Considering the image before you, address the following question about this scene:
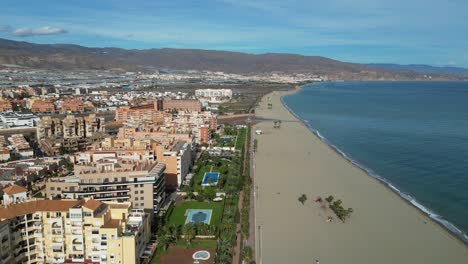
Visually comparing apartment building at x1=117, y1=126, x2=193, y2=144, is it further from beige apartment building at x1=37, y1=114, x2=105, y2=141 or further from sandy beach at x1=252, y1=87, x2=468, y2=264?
beige apartment building at x1=37, y1=114, x2=105, y2=141

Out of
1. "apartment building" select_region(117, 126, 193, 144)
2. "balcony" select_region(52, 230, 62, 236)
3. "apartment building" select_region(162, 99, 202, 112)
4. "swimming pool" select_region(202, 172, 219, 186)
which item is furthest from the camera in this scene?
"apartment building" select_region(162, 99, 202, 112)

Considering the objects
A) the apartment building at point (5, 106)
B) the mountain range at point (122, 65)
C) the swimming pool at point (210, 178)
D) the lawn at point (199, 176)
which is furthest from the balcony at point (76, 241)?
the mountain range at point (122, 65)

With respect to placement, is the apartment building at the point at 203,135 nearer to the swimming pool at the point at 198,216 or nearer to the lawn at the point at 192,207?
the lawn at the point at 192,207

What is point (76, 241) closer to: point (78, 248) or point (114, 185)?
point (78, 248)

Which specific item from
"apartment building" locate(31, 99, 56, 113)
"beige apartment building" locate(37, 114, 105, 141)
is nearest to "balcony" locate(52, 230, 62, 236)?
"beige apartment building" locate(37, 114, 105, 141)

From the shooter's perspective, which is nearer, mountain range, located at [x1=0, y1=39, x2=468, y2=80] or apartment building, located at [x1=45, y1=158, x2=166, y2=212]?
apartment building, located at [x1=45, y1=158, x2=166, y2=212]
